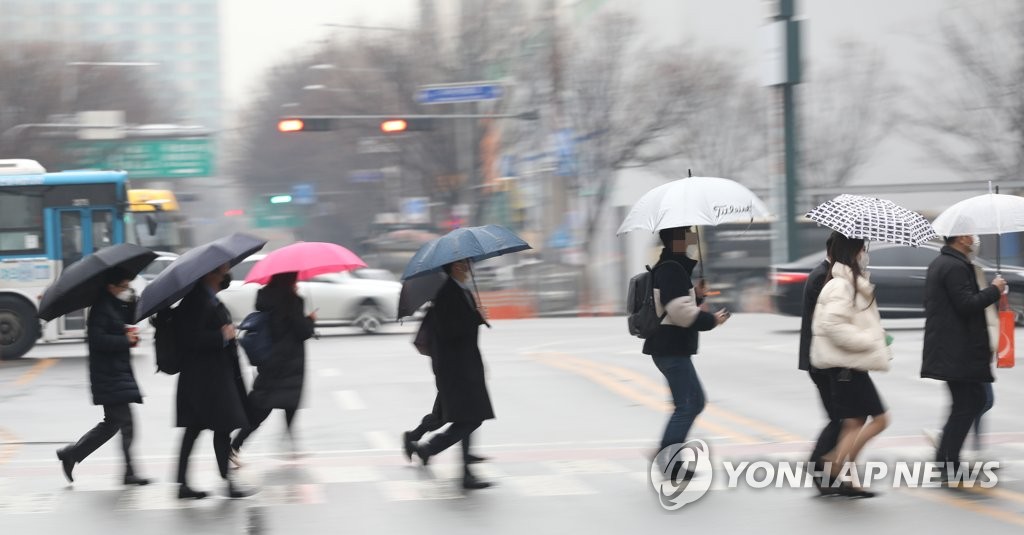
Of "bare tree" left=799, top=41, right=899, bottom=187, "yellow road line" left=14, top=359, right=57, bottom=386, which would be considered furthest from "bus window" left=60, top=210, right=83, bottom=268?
"bare tree" left=799, top=41, right=899, bottom=187

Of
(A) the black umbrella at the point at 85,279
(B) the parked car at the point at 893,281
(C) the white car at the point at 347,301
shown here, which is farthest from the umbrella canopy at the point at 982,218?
(C) the white car at the point at 347,301

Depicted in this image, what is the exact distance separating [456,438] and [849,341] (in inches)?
101

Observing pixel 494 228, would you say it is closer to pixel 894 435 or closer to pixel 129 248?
pixel 129 248

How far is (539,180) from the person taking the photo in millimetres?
42344

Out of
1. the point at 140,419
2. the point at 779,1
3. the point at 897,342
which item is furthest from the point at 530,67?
the point at 140,419

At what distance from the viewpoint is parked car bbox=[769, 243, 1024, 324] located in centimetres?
2073

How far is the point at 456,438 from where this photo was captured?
Answer: 27.9ft

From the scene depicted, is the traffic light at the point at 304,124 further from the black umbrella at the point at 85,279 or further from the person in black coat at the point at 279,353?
the black umbrella at the point at 85,279

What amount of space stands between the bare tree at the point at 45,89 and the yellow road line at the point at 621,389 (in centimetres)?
2505

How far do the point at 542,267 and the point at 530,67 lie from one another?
9891 mm

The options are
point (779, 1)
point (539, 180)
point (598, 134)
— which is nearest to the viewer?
point (779, 1)

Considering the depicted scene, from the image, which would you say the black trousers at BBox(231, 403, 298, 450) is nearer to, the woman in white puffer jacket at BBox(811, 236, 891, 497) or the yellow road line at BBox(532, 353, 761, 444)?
the yellow road line at BBox(532, 353, 761, 444)

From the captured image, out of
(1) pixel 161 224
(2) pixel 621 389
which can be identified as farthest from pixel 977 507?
(1) pixel 161 224

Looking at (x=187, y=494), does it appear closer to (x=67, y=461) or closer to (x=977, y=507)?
(x=67, y=461)
